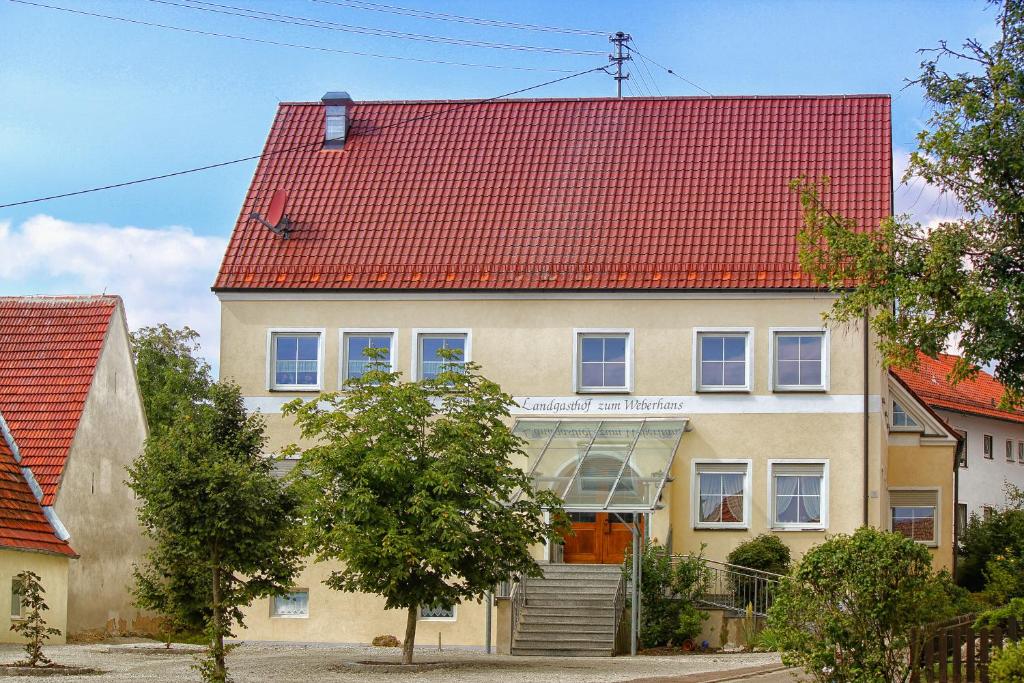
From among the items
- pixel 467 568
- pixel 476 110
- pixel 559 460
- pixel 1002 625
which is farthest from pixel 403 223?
pixel 1002 625

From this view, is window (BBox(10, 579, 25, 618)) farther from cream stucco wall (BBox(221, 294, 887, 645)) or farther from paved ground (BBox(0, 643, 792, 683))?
cream stucco wall (BBox(221, 294, 887, 645))

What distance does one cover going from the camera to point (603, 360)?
3553cm

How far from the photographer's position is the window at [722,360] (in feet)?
115

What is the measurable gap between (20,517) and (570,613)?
37.7ft

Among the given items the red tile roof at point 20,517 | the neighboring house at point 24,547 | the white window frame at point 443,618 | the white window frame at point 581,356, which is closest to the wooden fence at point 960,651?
the white window frame at point 581,356

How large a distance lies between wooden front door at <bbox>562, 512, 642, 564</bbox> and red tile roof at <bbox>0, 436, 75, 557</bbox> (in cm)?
1085

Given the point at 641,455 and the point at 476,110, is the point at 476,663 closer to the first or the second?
the point at 641,455

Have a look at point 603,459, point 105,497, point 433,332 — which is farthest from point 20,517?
point 603,459

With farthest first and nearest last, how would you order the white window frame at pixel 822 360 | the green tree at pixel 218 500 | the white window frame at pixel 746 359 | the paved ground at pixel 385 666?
1. the white window frame at pixel 746 359
2. the white window frame at pixel 822 360
3. the paved ground at pixel 385 666
4. the green tree at pixel 218 500

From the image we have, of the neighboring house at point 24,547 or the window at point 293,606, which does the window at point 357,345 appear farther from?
the neighboring house at point 24,547

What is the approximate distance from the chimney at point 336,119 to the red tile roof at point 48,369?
6.60 metres

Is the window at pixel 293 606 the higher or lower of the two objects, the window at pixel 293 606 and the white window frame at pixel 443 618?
the higher

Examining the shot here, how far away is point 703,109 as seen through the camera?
39.2 m

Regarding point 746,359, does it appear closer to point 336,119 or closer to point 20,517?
point 336,119
